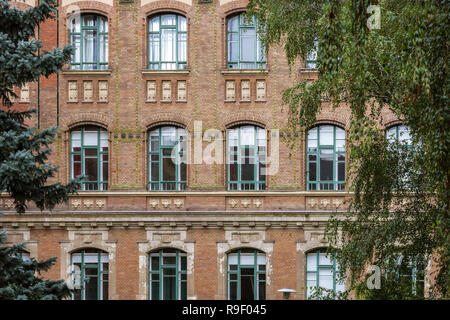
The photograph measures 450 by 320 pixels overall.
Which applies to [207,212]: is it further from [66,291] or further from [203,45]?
[66,291]

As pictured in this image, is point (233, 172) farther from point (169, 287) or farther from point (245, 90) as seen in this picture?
point (169, 287)

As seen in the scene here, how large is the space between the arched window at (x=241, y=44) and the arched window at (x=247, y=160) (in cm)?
224

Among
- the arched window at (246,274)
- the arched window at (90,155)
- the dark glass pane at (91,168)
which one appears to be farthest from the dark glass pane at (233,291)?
the dark glass pane at (91,168)

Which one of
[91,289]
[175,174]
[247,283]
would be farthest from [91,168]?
[247,283]

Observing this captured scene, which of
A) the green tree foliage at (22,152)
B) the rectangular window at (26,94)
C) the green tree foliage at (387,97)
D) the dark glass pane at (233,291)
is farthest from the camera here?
the rectangular window at (26,94)

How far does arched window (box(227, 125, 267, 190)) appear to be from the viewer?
23453 mm

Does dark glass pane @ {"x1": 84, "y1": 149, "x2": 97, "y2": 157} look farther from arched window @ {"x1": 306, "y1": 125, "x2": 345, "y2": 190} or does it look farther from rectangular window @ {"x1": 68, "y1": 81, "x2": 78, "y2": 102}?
arched window @ {"x1": 306, "y1": 125, "x2": 345, "y2": 190}

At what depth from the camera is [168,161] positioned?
23.7 meters

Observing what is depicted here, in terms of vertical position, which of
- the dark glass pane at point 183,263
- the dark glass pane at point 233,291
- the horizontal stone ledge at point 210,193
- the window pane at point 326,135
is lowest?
the dark glass pane at point 233,291

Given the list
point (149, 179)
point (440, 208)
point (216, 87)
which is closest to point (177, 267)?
point (149, 179)

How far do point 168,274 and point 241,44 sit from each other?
7915mm

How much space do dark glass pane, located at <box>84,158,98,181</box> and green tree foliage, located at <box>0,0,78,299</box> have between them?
1003 cm

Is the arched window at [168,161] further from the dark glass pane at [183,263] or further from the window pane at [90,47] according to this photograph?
the window pane at [90,47]

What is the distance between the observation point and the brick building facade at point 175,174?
23.1 meters
